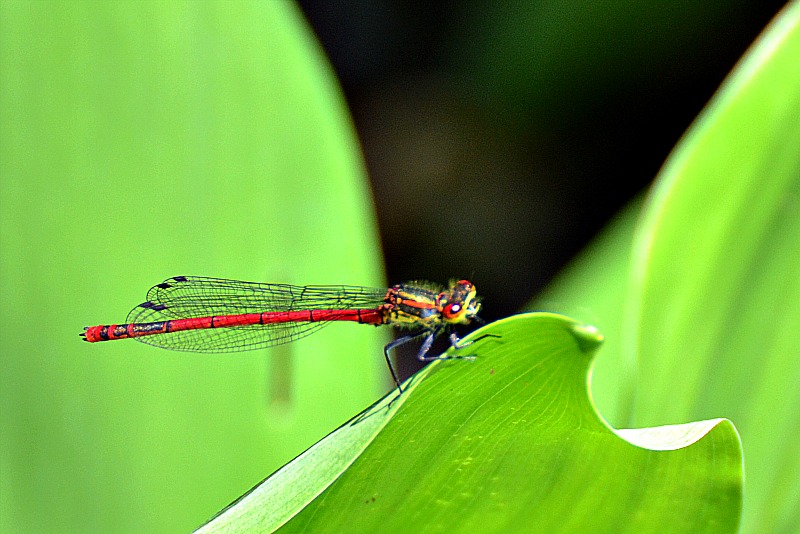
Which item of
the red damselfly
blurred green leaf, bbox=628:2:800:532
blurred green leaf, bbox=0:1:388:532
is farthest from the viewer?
the red damselfly

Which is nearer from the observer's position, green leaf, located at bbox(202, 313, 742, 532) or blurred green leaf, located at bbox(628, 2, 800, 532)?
green leaf, located at bbox(202, 313, 742, 532)

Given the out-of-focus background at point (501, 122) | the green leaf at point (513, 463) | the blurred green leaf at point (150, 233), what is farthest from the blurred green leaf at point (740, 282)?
the out-of-focus background at point (501, 122)

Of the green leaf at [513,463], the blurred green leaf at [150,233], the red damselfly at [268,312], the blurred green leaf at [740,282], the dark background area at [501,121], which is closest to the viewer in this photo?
the green leaf at [513,463]

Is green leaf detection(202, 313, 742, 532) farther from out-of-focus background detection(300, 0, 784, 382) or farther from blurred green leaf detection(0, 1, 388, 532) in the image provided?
out-of-focus background detection(300, 0, 784, 382)

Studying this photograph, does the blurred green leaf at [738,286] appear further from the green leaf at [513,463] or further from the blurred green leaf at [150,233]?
the blurred green leaf at [150,233]

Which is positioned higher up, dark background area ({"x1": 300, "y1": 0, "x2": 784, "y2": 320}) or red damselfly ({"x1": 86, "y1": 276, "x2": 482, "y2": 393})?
dark background area ({"x1": 300, "y1": 0, "x2": 784, "y2": 320})

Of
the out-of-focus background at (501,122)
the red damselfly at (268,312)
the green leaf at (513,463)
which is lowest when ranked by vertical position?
the green leaf at (513,463)

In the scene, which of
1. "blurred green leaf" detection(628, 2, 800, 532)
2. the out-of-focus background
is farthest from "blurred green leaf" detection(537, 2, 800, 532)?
the out-of-focus background
